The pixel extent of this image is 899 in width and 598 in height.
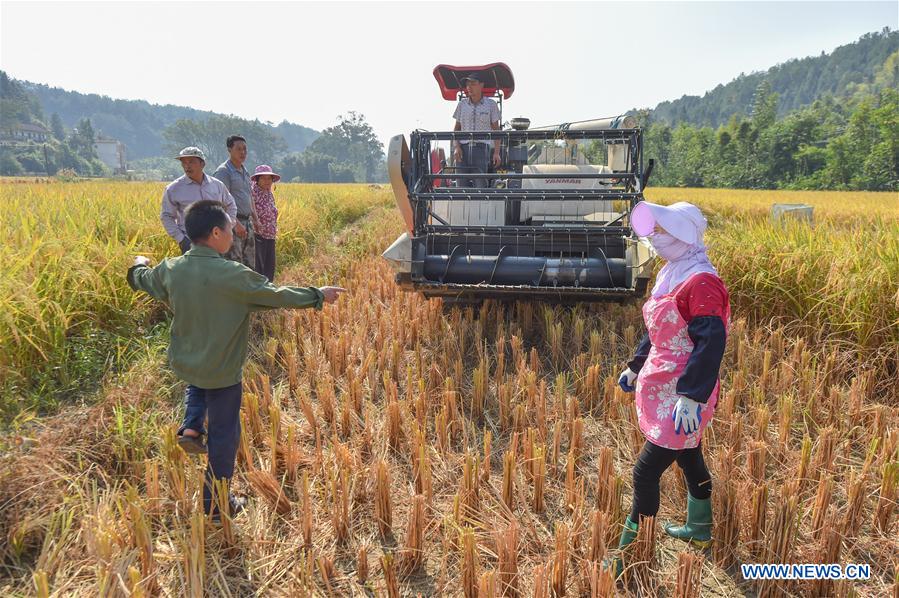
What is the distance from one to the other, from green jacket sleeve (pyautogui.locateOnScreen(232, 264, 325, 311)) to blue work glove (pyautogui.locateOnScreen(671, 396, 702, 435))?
1519 millimetres

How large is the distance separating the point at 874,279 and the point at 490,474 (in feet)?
11.0

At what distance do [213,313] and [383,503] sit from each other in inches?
44.2

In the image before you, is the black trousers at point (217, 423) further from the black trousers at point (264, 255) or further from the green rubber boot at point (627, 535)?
the black trousers at point (264, 255)

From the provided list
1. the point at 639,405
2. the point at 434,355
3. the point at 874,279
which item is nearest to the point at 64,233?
the point at 434,355

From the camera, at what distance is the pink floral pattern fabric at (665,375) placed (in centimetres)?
180

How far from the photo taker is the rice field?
72.7 inches

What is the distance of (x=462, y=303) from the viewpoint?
509cm

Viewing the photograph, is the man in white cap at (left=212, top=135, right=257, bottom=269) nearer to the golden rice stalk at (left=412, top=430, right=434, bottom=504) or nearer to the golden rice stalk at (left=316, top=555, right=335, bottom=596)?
the golden rice stalk at (left=412, top=430, right=434, bottom=504)

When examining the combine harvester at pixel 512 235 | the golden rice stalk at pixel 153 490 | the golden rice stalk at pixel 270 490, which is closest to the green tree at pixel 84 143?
the combine harvester at pixel 512 235

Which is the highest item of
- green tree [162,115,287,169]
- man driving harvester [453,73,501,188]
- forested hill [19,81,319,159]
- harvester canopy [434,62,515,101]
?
forested hill [19,81,319,159]

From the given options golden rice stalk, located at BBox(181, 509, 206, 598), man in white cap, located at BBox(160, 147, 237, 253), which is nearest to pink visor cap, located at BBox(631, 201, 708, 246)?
golden rice stalk, located at BBox(181, 509, 206, 598)

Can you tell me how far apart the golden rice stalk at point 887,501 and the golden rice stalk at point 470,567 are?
1765mm

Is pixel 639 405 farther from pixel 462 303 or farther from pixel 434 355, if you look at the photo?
pixel 462 303

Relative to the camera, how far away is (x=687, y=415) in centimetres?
171
